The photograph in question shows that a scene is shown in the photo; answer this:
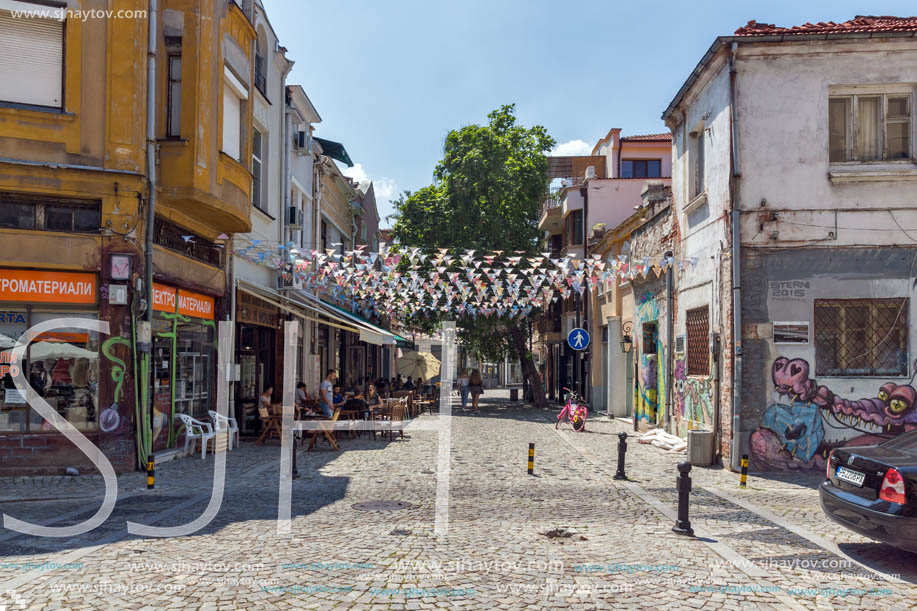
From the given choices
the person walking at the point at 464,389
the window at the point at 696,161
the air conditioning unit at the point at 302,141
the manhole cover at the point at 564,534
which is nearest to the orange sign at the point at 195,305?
the air conditioning unit at the point at 302,141

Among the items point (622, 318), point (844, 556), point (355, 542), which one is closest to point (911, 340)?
point (844, 556)

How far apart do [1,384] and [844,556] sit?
1144cm

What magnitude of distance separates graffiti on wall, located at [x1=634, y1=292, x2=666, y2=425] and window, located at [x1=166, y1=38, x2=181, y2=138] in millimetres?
11083

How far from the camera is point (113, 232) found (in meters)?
12.3

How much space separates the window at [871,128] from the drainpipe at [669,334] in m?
4.50

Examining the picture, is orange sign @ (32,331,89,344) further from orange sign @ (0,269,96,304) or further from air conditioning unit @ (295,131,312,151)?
air conditioning unit @ (295,131,312,151)

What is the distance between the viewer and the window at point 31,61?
12164 mm

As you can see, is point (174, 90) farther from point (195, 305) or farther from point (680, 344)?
point (680, 344)

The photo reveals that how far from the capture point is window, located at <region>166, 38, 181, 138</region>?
44.3ft

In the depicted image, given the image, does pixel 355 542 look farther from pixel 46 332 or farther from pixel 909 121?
pixel 909 121

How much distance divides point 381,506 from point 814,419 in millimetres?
7547

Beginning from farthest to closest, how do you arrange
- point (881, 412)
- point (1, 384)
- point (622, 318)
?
point (622, 318), point (881, 412), point (1, 384)

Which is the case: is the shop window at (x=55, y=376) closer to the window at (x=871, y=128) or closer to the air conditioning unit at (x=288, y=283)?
the air conditioning unit at (x=288, y=283)

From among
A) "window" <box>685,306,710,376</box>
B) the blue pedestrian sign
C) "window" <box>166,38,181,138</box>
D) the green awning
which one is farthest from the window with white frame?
the green awning
